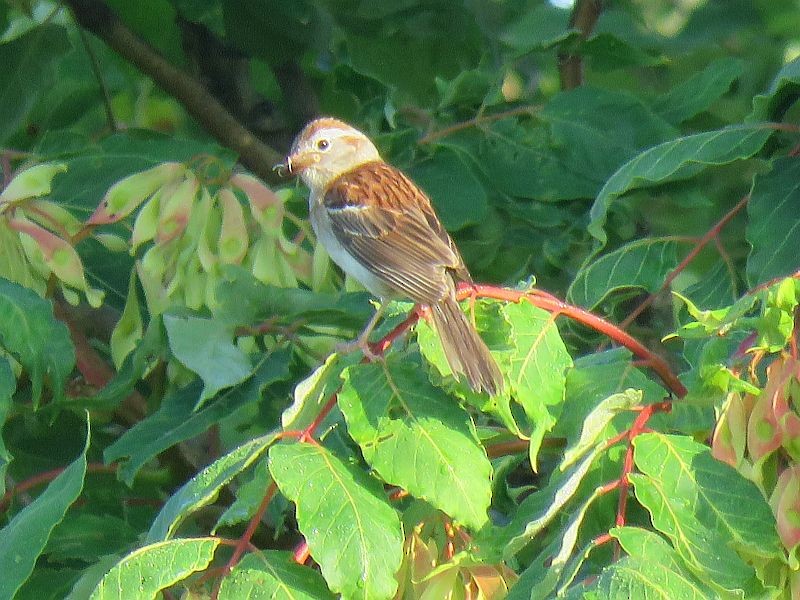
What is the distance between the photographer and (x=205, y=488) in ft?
7.47

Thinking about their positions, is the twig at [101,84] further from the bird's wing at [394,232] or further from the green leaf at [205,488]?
the green leaf at [205,488]

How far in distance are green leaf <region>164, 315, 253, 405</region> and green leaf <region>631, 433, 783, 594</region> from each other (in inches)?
38.6

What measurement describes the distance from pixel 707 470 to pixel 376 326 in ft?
4.52

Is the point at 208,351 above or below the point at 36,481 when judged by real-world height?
above

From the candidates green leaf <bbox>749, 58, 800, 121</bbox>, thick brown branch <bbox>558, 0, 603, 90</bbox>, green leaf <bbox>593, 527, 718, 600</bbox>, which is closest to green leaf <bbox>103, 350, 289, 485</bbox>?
green leaf <bbox>593, 527, 718, 600</bbox>

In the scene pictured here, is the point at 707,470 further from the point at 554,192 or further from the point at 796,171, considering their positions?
the point at 554,192

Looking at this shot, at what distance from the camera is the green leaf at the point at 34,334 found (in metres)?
3.08

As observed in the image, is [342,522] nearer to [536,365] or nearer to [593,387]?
[536,365]

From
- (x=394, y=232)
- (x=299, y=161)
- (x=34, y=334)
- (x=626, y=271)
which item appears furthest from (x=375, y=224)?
(x=34, y=334)

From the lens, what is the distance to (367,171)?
4.38 m

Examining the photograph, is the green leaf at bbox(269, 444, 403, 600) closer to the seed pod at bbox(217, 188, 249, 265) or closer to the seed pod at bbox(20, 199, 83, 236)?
the seed pod at bbox(217, 188, 249, 265)

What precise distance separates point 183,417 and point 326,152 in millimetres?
1690

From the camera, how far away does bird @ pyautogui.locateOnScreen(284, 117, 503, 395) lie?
3457 mm

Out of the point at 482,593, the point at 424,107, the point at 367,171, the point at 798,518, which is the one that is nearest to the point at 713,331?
the point at 798,518
